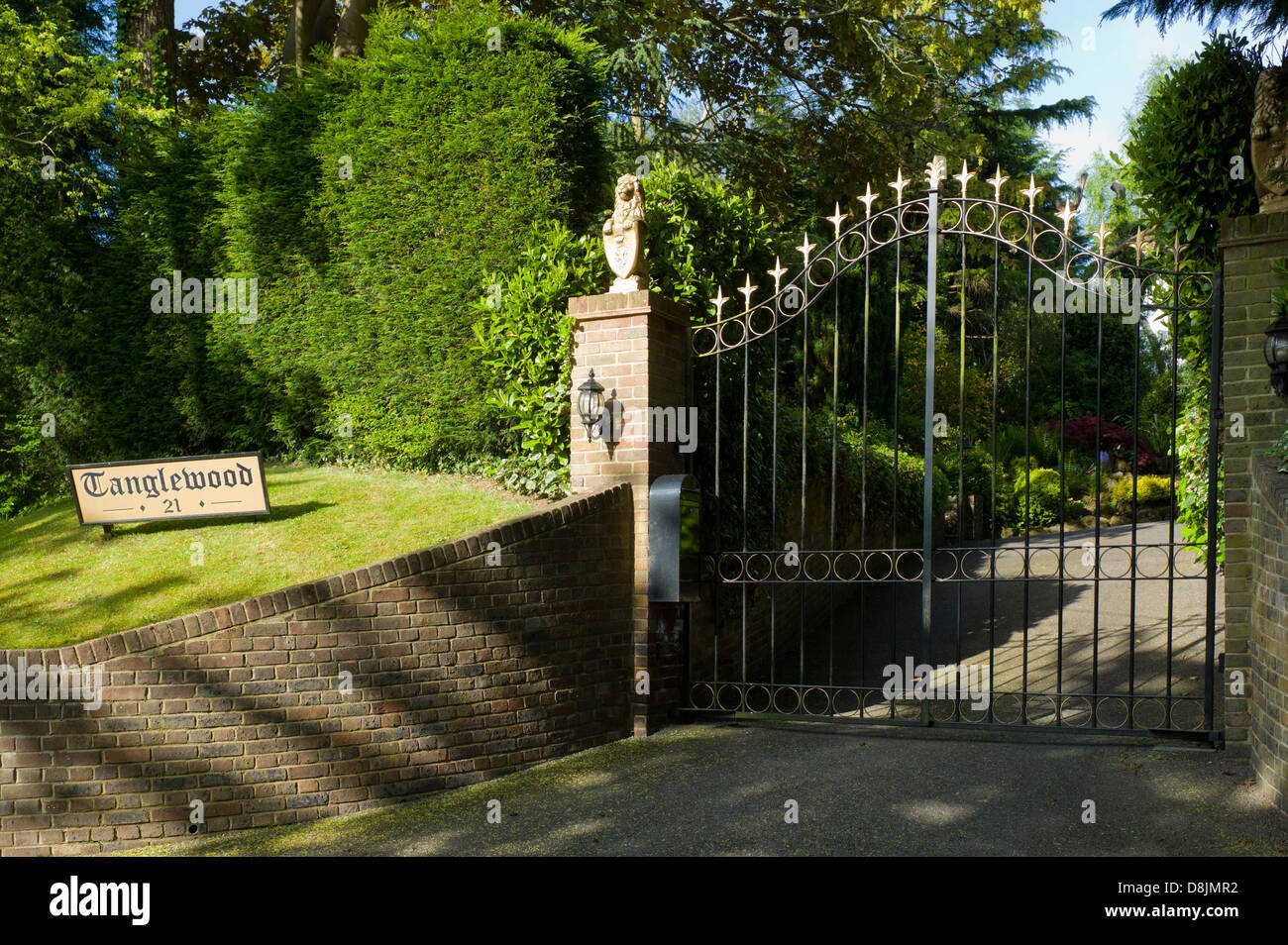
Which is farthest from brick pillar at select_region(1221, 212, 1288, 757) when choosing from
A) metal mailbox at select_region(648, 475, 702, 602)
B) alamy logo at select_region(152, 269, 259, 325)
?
alamy logo at select_region(152, 269, 259, 325)

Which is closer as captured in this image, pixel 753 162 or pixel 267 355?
pixel 267 355

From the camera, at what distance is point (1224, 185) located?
6012 mm

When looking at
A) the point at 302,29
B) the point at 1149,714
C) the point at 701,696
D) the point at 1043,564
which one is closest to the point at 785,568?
the point at 701,696

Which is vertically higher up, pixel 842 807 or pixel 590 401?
pixel 590 401

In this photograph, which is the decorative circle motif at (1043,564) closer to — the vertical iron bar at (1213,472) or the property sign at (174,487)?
the vertical iron bar at (1213,472)

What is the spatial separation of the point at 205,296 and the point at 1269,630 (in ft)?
31.7

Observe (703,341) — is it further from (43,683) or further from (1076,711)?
(43,683)

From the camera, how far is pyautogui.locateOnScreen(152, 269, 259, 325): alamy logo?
9.41 m

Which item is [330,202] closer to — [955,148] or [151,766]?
[151,766]

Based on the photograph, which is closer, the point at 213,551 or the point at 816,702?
the point at 213,551

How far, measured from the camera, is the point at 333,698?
527 centimetres

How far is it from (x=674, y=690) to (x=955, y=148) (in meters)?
9.51

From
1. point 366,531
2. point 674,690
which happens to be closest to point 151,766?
point 366,531

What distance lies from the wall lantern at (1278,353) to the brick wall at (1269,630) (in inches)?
16.2
